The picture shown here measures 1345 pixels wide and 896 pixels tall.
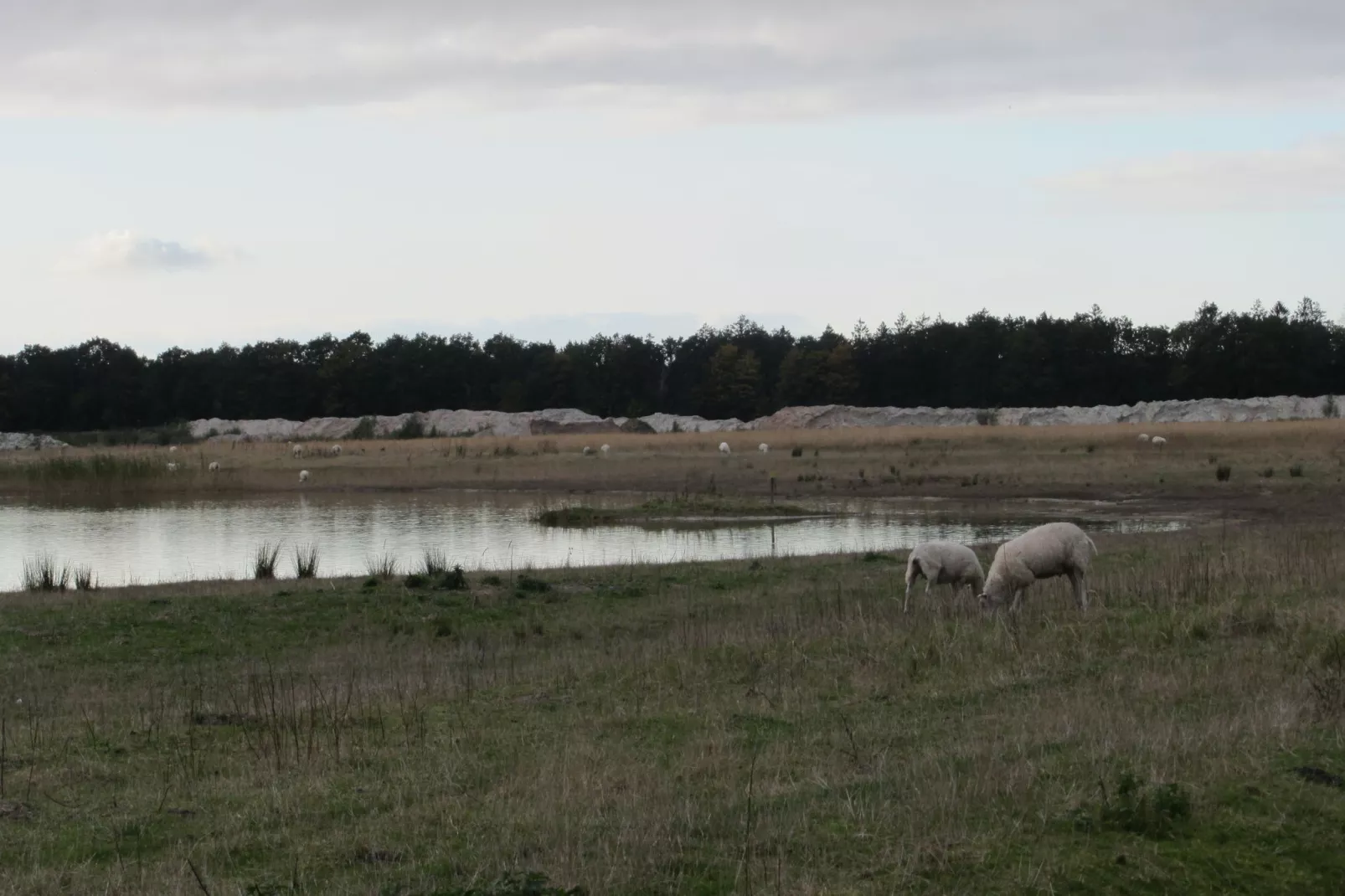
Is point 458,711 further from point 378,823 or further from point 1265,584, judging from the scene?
point 1265,584

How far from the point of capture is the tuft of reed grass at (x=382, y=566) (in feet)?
82.6

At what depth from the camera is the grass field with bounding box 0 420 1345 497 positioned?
47094 mm

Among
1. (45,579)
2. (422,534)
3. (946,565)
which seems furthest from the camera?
(422,534)

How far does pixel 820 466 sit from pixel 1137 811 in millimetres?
49251

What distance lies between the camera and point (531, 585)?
77.0 feet

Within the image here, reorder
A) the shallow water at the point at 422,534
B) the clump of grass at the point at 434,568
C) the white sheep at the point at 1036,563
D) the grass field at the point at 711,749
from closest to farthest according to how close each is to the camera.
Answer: the grass field at the point at 711,749
the white sheep at the point at 1036,563
the clump of grass at the point at 434,568
the shallow water at the point at 422,534

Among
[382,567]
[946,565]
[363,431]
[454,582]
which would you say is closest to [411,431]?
[363,431]

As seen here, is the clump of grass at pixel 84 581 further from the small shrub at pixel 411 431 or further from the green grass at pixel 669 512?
the small shrub at pixel 411 431

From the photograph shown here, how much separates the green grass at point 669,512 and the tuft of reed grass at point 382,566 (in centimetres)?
971

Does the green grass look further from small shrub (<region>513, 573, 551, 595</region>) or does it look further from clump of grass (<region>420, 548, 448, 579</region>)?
small shrub (<region>513, 573, 551, 595</region>)

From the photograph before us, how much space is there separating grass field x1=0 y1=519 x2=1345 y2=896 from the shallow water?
441 inches

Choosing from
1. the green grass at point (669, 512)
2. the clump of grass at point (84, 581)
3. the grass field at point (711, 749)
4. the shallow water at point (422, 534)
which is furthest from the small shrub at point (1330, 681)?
the green grass at point (669, 512)

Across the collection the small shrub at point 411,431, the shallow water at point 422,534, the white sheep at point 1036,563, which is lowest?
the shallow water at point 422,534

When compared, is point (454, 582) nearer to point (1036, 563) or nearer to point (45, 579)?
point (45, 579)
